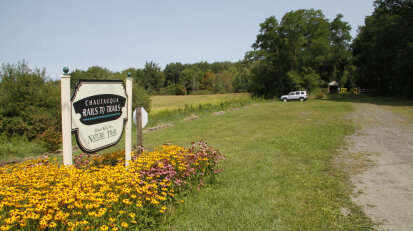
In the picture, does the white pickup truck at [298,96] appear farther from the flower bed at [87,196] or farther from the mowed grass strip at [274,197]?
the flower bed at [87,196]

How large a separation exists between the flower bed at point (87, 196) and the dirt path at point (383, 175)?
3000 millimetres

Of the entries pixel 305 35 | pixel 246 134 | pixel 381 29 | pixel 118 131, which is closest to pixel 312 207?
pixel 118 131

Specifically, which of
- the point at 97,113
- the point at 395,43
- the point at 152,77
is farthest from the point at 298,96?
the point at 152,77

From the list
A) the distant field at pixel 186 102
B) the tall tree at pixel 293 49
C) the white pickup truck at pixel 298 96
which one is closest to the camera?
the distant field at pixel 186 102

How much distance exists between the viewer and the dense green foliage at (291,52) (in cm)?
4031

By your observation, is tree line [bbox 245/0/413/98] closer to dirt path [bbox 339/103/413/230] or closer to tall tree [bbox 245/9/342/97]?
tall tree [bbox 245/9/342/97]

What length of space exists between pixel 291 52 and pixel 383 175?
39.6 metres

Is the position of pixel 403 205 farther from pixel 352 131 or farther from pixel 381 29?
pixel 381 29

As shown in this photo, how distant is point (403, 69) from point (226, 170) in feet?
116

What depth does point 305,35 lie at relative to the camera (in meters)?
43.2

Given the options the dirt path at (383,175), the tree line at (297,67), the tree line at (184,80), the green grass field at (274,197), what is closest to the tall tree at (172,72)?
the tree line at (184,80)

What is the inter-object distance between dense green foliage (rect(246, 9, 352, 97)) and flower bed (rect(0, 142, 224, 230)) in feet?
128

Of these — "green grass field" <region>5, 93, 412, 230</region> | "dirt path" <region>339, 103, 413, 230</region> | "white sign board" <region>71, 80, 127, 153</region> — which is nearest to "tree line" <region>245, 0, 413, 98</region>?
"dirt path" <region>339, 103, 413, 230</region>

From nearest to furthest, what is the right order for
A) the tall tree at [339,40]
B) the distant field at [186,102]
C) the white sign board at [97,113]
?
the white sign board at [97,113] → the distant field at [186,102] → the tall tree at [339,40]
